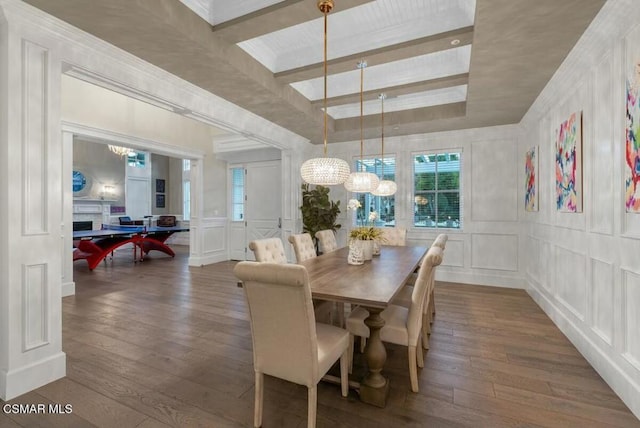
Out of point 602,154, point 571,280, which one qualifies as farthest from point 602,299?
point 602,154

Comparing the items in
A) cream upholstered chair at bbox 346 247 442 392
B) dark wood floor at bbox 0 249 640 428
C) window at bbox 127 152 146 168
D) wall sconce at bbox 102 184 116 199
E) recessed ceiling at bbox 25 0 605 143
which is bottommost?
dark wood floor at bbox 0 249 640 428

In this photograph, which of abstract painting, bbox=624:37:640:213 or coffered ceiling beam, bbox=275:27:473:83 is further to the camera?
coffered ceiling beam, bbox=275:27:473:83

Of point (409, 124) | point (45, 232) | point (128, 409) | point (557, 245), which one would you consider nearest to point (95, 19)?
point (45, 232)

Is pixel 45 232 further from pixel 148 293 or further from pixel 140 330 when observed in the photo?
pixel 148 293

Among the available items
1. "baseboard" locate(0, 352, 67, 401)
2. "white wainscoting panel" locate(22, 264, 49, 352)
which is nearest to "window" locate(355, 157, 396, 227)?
"white wainscoting panel" locate(22, 264, 49, 352)

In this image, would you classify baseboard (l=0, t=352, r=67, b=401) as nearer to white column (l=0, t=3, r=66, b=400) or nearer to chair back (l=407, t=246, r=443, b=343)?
white column (l=0, t=3, r=66, b=400)

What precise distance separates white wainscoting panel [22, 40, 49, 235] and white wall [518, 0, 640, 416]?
400 cm

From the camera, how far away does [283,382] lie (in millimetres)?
2199

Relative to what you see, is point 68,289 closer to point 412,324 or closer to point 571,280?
point 412,324

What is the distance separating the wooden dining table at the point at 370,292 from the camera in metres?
1.79

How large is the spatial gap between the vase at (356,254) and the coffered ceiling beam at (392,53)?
6.17 feet

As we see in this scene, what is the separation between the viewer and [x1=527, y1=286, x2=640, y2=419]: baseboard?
6.22ft

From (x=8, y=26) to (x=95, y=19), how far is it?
1.66 feet

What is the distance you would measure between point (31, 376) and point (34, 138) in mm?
1678
